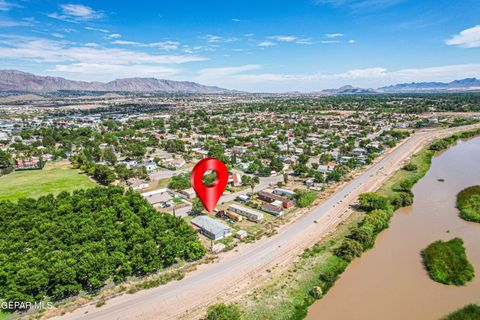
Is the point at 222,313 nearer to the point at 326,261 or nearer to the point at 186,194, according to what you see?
the point at 326,261

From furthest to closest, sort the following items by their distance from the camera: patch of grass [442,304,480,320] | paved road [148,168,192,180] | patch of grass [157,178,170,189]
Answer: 1. paved road [148,168,192,180]
2. patch of grass [157,178,170,189]
3. patch of grass [442,304,480,320]

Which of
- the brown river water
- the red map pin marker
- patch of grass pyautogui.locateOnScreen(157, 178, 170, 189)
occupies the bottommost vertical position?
the brown river water

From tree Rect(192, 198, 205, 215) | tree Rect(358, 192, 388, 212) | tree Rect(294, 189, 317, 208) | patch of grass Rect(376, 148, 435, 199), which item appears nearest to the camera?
tree Rect(358, 192, 388, 212)

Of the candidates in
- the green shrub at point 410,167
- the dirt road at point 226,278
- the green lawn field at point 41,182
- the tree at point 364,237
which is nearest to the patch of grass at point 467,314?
the tree at point 364,237

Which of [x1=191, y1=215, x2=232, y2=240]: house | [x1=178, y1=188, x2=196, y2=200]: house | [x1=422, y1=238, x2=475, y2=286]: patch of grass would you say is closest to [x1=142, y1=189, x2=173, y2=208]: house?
[x1=178, y1=188, x2=196, y2=200]: house

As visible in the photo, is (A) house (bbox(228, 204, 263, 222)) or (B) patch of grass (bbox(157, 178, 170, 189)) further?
(B) patch of grass (bbox(157, 178, 170, 189))

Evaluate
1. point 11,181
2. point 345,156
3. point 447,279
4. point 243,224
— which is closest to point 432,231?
point 447,279

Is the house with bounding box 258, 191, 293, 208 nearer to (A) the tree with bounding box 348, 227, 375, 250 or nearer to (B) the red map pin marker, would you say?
(A) the tree with bounding box 348, 227, 375, 250

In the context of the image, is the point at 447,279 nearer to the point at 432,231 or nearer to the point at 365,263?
the point at 365,263
